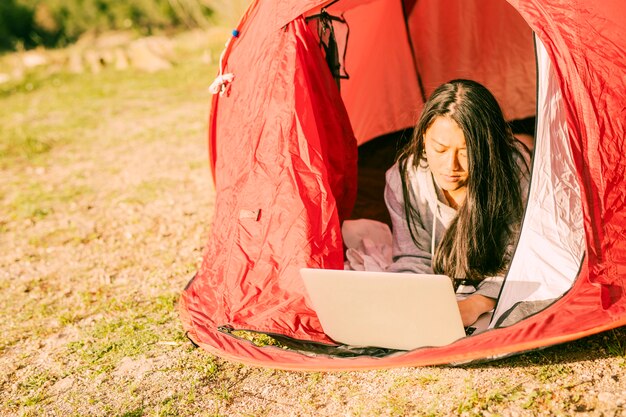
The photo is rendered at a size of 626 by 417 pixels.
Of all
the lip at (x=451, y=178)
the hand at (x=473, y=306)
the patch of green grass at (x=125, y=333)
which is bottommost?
the patch of green grass at (x=125, y=333)

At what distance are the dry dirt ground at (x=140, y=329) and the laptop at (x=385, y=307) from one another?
4.9 inches

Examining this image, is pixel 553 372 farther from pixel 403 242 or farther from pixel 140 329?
pixel 140 329

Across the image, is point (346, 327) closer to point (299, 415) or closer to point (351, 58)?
point (299, 415)

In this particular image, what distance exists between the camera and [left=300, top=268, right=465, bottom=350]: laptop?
1.92 meters

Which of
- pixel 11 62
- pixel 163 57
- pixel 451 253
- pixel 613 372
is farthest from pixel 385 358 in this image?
pixel 11 62

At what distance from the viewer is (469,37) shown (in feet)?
13.5

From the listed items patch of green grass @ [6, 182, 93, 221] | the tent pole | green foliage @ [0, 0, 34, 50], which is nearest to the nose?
the tent pole

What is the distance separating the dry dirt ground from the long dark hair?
0.39 m

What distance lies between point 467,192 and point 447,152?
0.51 feet

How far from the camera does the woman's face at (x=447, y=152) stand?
2.28 meters

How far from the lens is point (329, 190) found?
2.41 m

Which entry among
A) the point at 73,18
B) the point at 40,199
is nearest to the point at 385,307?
the point at 40,199

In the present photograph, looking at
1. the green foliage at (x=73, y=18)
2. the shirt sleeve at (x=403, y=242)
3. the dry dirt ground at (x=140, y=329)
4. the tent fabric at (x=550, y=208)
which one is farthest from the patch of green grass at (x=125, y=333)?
the green foliage at (x=73, y=18)

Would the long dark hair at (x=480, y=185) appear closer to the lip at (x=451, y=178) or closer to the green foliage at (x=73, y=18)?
the lip at (x=451, y=178)
